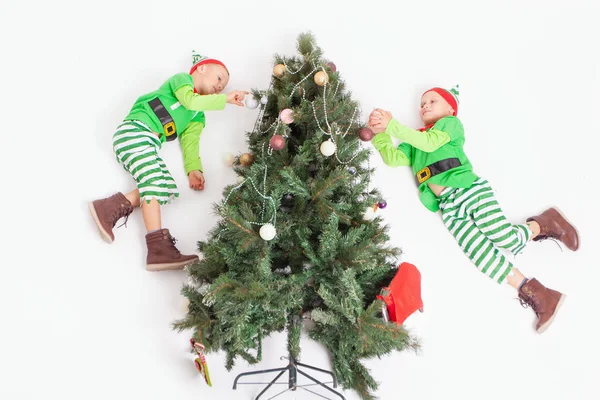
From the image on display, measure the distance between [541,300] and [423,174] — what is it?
2.26 feet

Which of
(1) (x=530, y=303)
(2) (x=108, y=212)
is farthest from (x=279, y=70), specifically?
(1) (x=530, y=303)

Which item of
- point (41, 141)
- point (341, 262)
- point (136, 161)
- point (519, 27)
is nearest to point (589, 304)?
point (341, 262)

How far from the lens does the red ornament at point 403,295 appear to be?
58.2 inches

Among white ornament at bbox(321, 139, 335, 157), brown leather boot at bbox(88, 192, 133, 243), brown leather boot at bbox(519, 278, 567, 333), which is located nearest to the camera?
white ornament at bbox(321, 139, 335, 157)

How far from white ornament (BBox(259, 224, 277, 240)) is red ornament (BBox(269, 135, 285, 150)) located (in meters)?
0.26

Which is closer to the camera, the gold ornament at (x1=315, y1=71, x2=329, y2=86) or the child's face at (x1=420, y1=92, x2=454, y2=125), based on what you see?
the gold ornament at (x1=315, y1=71, x2=329, y2=86)

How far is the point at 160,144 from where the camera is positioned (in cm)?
192

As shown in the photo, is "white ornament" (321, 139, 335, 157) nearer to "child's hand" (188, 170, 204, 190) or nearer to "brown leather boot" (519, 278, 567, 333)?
"child's hand" (188, 170, 204, 190)

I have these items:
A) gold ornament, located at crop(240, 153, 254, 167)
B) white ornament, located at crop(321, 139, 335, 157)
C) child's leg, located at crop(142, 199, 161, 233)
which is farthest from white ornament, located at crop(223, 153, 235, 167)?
white ornament, located at crop(321, 139, 335, 157)

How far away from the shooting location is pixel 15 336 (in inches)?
61.7

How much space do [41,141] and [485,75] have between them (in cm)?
204

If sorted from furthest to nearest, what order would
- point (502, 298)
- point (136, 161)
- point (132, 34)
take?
1. point (132, 34)
2. point (502, 298)
3. point (136, 161)

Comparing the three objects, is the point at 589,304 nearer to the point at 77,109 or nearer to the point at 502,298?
the point at 502,298

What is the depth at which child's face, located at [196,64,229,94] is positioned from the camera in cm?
194
